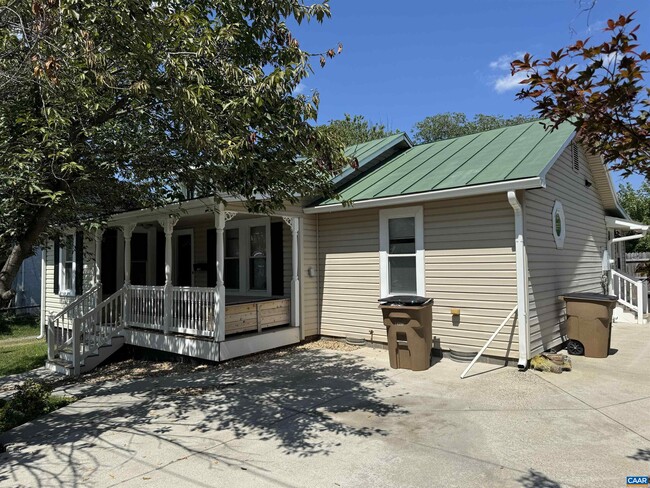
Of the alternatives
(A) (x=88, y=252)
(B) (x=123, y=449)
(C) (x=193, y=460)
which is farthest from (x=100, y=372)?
(C) (x=193, y=460)

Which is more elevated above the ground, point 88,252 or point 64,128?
point 64,128

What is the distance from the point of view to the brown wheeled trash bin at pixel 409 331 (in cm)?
711

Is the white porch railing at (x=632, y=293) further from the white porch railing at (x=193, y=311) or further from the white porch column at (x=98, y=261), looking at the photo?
the white porch column at (x=98, y=261)

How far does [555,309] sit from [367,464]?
6112 millimetres

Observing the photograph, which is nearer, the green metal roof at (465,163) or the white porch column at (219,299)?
the green metal roof at (465,163)

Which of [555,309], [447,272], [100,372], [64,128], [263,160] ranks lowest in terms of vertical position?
[100,372]

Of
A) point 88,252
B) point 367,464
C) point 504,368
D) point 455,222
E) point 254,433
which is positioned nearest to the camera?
point 367,464

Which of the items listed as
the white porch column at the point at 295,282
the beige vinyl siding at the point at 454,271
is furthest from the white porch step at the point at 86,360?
the beige vinyl siding at the point at 454,271

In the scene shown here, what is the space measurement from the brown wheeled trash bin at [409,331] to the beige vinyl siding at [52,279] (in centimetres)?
839

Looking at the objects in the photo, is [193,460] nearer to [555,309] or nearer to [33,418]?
[33,418]

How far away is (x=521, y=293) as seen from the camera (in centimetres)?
709

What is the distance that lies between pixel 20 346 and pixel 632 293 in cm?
1789

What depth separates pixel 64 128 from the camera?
5.41 meters

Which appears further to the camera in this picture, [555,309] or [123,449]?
[555,309]
